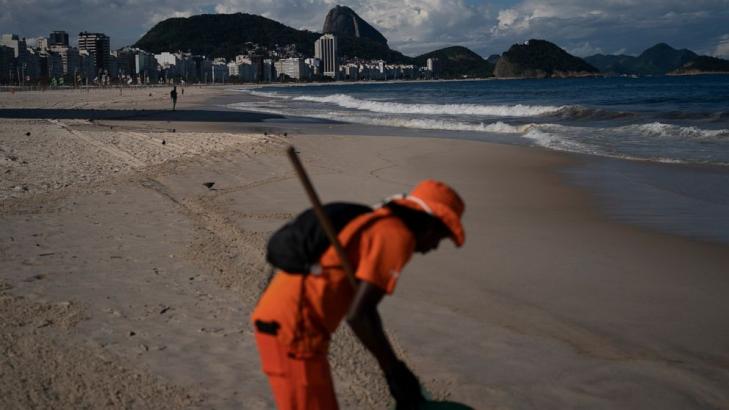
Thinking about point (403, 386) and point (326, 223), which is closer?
point (326, 223)

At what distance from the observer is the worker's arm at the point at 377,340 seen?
2189 mm

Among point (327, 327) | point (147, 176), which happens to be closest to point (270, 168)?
point (147, 176)

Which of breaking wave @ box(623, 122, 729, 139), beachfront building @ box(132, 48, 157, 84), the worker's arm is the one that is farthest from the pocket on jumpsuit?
beachfront building @ box(132, 48, 157, 84)

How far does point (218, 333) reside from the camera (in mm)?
4812

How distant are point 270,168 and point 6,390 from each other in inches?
365

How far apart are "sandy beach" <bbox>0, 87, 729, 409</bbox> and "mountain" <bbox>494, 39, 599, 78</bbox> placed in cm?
16463

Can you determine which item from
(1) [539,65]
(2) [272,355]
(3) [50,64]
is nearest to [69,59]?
(3) [50,64]

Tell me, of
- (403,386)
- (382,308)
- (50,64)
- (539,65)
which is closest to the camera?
(403,386)

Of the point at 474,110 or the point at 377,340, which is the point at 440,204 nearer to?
the point at 377,340

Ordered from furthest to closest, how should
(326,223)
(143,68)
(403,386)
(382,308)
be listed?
(143,68)
(382,308)
(403,386)
(326,223)

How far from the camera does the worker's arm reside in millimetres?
2189

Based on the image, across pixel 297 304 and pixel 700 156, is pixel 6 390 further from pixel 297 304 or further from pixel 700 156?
pixel 700 156

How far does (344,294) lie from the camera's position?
91.7 inches

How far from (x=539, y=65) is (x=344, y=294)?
573 feet
